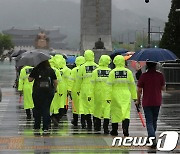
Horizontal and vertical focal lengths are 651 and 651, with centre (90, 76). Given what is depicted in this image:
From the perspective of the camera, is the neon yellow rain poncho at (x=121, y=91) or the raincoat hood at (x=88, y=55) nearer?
the neon yellow rain poncho at (x=121, y=91)

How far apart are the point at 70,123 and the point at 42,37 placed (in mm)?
18457

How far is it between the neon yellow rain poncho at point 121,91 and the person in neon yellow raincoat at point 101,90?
69 centimetres

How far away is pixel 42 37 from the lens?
37250 millimetres

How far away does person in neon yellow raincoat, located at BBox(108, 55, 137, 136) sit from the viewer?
15484 mm

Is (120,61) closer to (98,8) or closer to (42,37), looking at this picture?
(42,37)

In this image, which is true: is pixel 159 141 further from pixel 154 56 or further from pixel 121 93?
pixel 154 56

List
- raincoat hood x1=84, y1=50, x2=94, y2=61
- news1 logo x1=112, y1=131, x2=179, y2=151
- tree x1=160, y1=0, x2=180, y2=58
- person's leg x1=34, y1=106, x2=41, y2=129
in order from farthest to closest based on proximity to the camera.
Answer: tree x1=160, y1=0, x2=180, y2=58 < raincoat hood x1=84, y1=50, x2=94, y2=61 < person's leg x1=34, y1=106, x2=41, y2=129 < news1 logo x1=112, y1=131, x2=179, y2=151

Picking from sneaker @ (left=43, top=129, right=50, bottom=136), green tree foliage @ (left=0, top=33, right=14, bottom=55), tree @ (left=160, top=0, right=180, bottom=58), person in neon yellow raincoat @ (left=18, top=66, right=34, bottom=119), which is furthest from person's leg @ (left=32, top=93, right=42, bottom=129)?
green tree foliage @ (left=0, top=33, right=14, bottom=55)

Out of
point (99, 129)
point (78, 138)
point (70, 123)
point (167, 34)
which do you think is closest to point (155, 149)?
point (78, 138)

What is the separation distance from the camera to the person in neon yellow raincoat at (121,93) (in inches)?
610

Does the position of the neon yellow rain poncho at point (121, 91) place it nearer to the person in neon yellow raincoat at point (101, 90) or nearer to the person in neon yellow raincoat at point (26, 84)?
the person in neon yellow raincoat at point (101, 90)

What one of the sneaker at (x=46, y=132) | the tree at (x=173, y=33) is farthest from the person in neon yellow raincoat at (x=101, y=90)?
the tree at (x=173, y=33)

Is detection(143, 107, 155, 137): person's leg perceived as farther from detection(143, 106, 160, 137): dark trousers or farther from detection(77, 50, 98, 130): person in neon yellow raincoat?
detection(77, 50, 98, 130): person in neon yellow raincoat

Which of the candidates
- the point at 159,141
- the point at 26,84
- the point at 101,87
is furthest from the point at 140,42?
the point at 159,141
